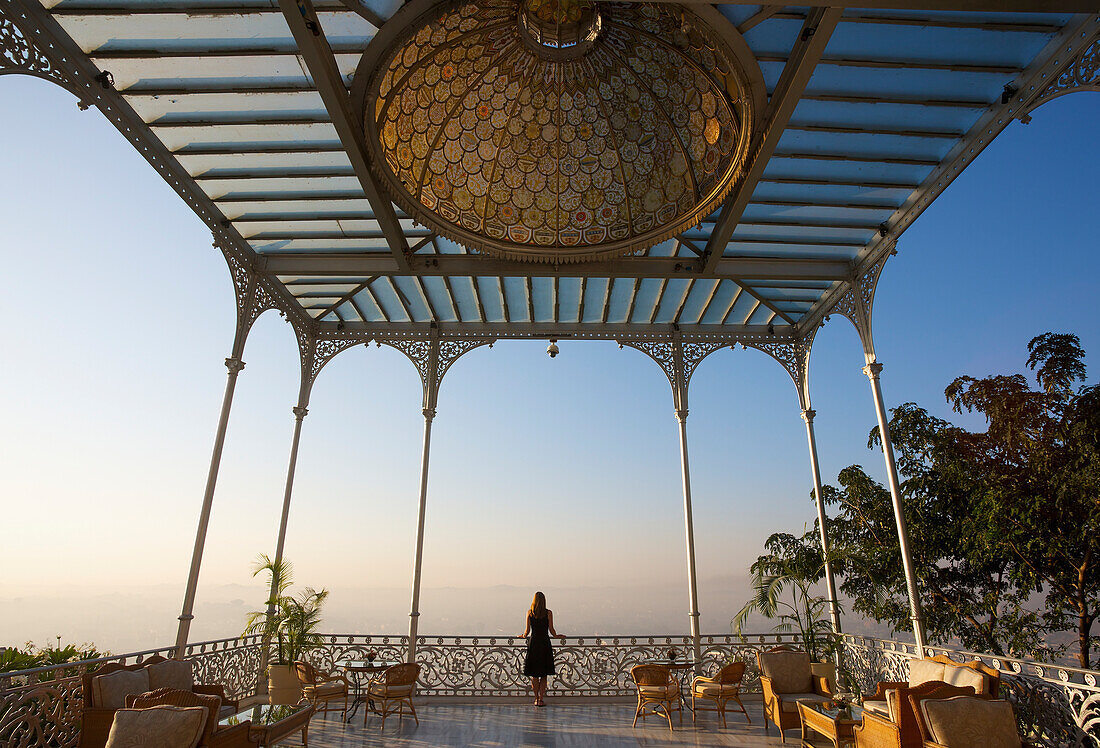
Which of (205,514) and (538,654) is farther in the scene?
(538,654)

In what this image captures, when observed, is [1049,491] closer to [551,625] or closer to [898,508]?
[898,508]

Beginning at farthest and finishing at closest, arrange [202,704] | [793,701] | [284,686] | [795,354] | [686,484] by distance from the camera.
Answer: [795,354], [686,484], [284,686], [793,701], [202,704]

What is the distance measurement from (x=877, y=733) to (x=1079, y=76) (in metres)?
5.91

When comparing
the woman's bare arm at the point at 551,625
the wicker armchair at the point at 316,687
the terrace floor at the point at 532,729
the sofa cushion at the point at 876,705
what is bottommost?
the terrace floor at the point at 532,729

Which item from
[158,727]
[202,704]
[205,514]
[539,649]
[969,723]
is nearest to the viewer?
[158,727]

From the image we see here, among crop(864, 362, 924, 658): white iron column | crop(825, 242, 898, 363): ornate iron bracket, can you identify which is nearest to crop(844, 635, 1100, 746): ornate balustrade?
crop(864, 362, 924, 658): white iron column

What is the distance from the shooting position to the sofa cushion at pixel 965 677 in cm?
Answer: 525

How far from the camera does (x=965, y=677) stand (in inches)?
215

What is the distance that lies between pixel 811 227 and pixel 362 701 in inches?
372

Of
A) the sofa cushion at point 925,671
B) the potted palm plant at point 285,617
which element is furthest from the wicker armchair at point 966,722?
the potted palm plant at point 285,617

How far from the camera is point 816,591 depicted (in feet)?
30.6

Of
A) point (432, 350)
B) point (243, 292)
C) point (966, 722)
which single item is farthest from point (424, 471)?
point (966, 722)

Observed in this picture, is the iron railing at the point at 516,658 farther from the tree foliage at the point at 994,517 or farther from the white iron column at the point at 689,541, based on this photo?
the tree foliage at the point at 994,517

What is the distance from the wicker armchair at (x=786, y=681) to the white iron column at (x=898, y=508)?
1.32 meters
